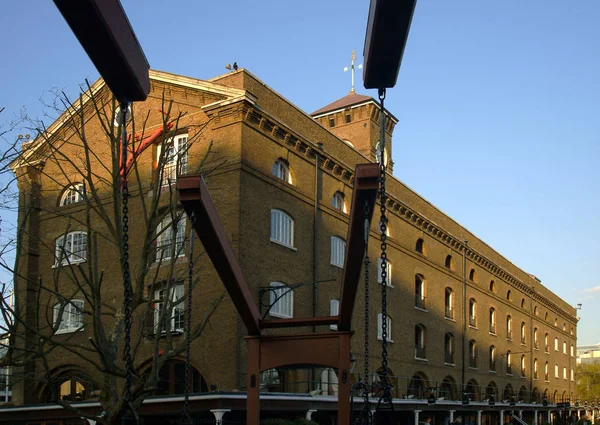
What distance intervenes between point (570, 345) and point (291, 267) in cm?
5347

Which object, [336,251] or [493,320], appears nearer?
[336,251]

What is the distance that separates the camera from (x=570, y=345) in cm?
7106

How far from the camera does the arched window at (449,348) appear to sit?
1533 inches

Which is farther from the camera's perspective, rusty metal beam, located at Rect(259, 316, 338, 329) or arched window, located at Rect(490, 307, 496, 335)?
arched window, located at Rect(490, 307, 496, 335)

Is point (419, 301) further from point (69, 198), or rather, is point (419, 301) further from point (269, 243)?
point (69, 198)

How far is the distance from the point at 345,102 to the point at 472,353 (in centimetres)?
1660

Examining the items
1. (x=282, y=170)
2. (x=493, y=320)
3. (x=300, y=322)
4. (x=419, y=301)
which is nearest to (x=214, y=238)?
(x=300, y=322)

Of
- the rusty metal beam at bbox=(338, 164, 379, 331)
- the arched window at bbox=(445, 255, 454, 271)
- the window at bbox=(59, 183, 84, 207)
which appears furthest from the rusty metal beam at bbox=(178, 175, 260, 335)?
the arched window at bbox=(445, 255, 454, 271)

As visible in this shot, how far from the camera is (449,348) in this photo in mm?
39562

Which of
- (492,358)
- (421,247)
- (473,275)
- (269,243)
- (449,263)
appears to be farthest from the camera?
(492,358)

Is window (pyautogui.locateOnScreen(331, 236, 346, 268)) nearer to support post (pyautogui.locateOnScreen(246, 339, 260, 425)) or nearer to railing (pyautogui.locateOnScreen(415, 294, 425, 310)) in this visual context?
railing (pyautogui.locateOnScreen(415, 294, 425, 310))

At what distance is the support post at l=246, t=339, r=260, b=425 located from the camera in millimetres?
11805

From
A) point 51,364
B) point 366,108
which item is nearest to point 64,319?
point 51,364

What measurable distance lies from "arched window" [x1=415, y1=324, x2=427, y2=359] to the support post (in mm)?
24125
